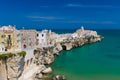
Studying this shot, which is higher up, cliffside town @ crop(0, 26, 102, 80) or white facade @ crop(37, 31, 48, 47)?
white facade @ crop(37, 31, 48, 47)

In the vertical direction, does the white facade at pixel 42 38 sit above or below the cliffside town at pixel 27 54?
above

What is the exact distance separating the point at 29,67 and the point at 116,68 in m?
15.2

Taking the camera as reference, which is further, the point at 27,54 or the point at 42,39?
the point at 42,39

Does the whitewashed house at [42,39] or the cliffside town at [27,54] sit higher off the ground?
the whitewashed house at [42,39]

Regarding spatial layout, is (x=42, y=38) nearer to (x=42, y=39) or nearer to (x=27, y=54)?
(x=42, y=39)

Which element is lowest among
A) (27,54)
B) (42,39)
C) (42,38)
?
(27,54)

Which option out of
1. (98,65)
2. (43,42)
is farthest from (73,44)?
(98,65)

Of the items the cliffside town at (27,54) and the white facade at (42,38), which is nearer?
the cliffside town at (27,54)

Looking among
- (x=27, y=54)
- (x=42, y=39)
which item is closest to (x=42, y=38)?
(x=42, y=39)

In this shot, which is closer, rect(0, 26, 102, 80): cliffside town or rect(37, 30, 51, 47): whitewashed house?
rect(0, 26, 102, 80): cliffside town

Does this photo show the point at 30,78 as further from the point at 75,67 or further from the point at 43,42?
the point at 43,42

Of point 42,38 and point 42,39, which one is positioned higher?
point 42,38

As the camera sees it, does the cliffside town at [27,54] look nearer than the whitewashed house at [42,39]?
Yes

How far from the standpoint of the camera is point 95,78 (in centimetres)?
3966
